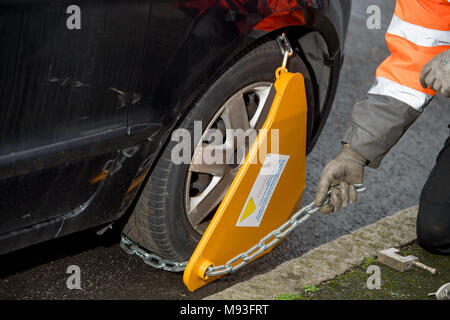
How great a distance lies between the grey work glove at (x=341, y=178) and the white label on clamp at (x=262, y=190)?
0.71 feet

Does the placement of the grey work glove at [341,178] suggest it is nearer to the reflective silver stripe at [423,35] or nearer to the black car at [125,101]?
the black car at [125,101]

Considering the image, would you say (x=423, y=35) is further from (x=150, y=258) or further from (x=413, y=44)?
(x=150, y=258)

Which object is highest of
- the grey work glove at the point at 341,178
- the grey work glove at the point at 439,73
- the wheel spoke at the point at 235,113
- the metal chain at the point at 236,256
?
the grey work glove at the point at 439,73

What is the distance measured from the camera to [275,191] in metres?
2.53

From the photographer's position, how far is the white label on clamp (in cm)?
241

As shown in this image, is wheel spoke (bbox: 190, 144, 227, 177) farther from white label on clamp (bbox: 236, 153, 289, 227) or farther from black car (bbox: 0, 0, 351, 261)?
white label on clamp (bbox: 236, 153, 289, 227)

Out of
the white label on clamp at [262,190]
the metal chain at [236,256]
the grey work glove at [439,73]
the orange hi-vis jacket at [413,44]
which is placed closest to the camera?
the grey work glove at [439,73]

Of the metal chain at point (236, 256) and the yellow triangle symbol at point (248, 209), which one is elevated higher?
the yellow triangle symbol at point (248, 209)

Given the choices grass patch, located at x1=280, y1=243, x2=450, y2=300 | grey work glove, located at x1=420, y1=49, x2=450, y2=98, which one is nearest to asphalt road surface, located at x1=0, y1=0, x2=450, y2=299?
grass patch, located at x1=280, y1=243, x2=450, y2=300

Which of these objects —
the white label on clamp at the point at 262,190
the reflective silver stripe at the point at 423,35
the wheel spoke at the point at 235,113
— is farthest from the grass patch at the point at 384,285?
the reflective silver stripe at the point at 423,35

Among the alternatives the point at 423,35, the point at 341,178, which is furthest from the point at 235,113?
the point at 423,35

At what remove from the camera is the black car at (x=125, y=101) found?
171 centimetres

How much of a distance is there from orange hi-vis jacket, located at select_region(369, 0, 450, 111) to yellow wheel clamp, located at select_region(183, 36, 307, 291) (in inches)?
15.2

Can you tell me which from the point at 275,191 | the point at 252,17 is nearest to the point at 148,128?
the point at 252,17
